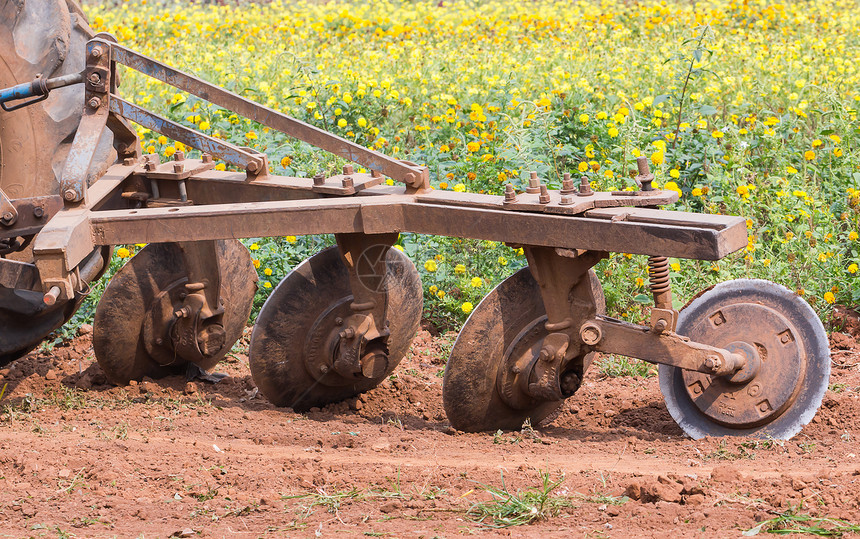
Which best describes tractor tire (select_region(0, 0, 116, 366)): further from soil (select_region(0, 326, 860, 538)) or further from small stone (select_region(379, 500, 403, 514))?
small stone (select_region(379, 500, 403, 514))

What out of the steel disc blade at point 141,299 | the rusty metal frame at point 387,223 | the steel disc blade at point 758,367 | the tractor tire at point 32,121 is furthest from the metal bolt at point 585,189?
the tractor tire at point 32,121

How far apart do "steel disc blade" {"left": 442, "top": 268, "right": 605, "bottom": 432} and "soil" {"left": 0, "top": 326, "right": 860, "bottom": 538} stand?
0.13m

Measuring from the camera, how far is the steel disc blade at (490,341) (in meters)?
3.41

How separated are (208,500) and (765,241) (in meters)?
3.41

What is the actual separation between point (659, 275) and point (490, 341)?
0.62 metres

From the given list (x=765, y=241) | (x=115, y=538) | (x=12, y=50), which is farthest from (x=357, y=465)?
(x=765, y=241)

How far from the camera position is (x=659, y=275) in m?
3.16

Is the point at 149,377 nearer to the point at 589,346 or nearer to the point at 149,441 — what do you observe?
the point at 149,441

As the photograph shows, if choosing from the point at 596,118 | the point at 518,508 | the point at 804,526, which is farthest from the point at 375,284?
the point at 596,118

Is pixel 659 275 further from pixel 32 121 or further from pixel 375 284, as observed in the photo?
pixel 32 121

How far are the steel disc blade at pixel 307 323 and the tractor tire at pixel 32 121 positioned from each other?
92 cm

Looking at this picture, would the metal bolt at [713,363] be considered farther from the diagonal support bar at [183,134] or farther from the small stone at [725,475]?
the diagonal support bar at [183,134]

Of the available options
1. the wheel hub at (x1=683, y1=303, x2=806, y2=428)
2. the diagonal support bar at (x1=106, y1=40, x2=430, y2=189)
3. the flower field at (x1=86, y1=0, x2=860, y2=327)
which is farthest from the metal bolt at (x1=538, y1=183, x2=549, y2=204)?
the flower field at (x1=86, y1=0, x2=860, y2=327)

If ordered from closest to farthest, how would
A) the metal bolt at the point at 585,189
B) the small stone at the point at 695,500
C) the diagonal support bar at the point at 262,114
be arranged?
the small stone at the point at 695,500
the metal bolt at the point at 585,189
the diagonal support bar at the point at 262,114
